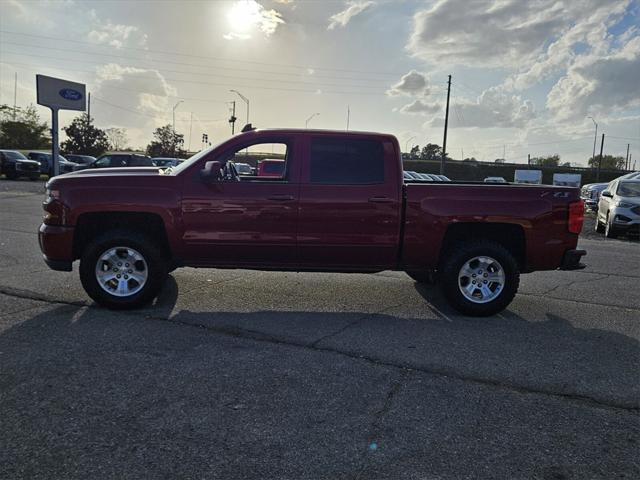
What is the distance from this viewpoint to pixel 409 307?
594 cm

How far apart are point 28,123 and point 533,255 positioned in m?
84.2

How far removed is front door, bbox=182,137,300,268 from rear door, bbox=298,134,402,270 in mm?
161

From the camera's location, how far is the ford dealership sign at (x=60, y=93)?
26672 millimetres

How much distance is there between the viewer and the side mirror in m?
5.12

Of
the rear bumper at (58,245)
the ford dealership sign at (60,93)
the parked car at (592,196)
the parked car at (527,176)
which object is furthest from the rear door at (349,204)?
the parked car at (527,176)

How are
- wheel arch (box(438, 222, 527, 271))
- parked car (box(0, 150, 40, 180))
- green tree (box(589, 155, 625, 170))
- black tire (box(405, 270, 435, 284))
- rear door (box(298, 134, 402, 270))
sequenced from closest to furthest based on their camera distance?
rear door (box(298, 134, 402, 270)), wheel arch (box(438, 222, 527, 271)), black tire (box(405, 270, 435, 284)), parked car (box(0, 150, 40, 180)), green tree (box(589, 155, 625, 170))

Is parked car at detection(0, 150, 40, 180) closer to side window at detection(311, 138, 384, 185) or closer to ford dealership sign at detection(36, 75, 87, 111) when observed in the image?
ford dealership sign at detection(36, 75, 87, 111)

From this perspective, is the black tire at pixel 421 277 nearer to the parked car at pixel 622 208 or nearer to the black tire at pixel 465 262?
the black tire at pixel 465 262

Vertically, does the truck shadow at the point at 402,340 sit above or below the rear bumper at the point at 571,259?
below

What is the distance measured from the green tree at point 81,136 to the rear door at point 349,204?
75105mm

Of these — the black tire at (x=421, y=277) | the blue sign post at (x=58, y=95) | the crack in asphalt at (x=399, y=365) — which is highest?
the blue sign post at (x=58, y=95)

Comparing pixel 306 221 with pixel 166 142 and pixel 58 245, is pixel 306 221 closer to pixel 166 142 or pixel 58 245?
pixel 58 245

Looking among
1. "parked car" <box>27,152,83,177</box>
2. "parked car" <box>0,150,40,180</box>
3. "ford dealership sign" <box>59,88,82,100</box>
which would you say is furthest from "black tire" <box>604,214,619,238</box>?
"parked car" <box>0,150,40,180</box>

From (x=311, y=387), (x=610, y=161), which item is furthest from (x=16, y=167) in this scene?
(x=610, y=161)
